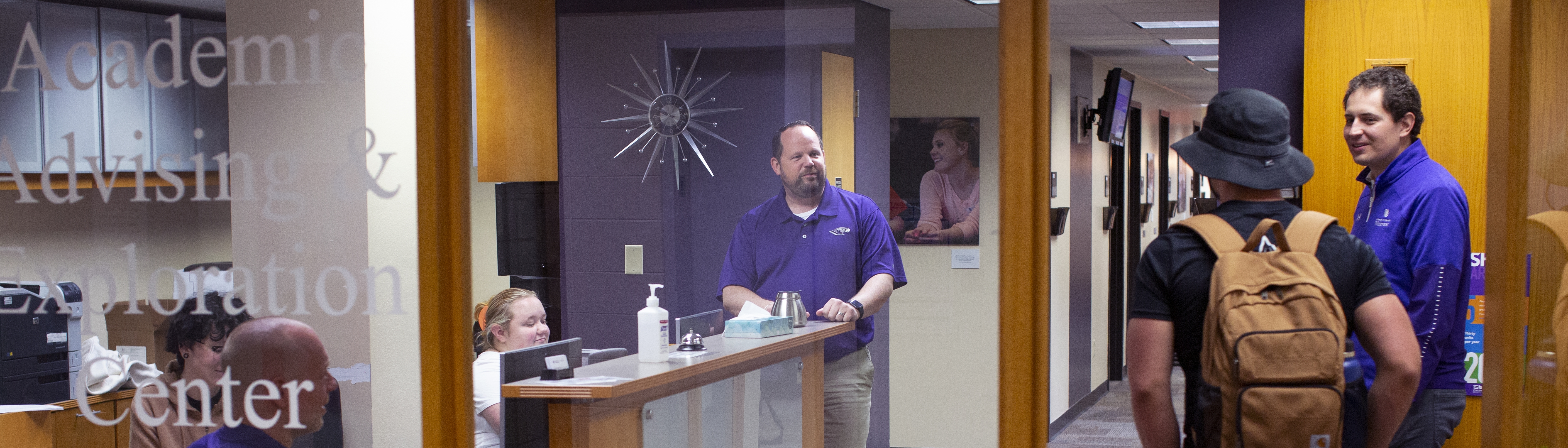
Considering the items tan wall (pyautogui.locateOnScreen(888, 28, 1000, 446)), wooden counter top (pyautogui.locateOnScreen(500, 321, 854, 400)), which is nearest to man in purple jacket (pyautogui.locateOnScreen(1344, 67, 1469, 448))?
tan wall (pyautogui.locateOnScreen(888, 28, 1000, 446))

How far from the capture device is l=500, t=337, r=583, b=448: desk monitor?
2715mm

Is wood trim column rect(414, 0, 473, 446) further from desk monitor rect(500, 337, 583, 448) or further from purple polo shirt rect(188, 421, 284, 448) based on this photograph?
purple polo shirt rect(188, 421, 284, 448)

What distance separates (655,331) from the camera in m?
2.75

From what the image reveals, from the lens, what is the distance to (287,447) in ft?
9.55

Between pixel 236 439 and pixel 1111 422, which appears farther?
pixel 236 439

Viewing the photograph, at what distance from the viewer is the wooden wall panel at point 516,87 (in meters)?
2.81

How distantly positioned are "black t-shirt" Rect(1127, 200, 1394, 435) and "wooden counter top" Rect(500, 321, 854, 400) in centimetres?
91

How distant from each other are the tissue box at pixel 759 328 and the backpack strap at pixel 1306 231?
3.97ft

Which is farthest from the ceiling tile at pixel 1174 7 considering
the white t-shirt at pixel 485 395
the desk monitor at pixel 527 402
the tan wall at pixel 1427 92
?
the white t-shirt at pixel 485 395

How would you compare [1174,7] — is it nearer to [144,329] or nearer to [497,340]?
[497,340]

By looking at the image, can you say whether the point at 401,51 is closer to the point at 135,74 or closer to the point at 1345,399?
the point at 135,74

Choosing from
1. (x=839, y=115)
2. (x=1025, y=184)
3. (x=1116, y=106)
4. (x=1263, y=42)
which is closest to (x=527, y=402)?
(x=839, y=115)

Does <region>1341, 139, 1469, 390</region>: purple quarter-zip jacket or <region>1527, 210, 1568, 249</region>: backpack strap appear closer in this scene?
<region>1341, 139, 1469, 390</region>: purple quarter-zip jacket

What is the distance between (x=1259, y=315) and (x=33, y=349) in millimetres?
3417
